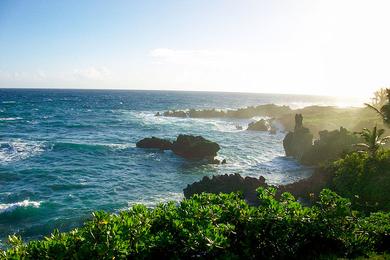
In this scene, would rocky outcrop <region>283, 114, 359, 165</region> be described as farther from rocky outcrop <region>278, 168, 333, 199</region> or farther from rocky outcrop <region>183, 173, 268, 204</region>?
rocky outcrop <region>183, 173, 268, 204</region>

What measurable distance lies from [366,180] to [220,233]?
61.1ft

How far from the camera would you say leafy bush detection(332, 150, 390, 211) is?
22906 millimetres

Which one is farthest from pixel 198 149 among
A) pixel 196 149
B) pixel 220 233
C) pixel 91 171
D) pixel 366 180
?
pixel 220 233

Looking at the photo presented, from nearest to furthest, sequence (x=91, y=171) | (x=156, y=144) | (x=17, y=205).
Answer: (x=17, y=205) < (x=91, y=171) < (x=156, y=144)

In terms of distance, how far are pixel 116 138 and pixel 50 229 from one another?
43.8m

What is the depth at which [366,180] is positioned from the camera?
25.2 metres

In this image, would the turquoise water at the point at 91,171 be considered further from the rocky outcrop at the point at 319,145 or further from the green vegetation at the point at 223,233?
the green vegetation at the point at 223,233

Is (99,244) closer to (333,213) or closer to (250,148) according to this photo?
(333,213)

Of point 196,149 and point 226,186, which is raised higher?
point 196,149

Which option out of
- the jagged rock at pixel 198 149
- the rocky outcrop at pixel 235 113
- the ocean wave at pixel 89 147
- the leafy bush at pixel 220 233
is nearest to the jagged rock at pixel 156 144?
the ocean wave at pixel 89 147

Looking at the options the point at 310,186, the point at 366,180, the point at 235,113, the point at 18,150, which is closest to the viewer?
the point at 366,180

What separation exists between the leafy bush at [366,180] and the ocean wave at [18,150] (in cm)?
4237

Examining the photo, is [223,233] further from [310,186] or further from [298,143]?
[298,143]

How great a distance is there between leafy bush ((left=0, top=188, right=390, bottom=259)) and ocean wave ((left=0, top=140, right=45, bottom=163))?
43101 millimetres
